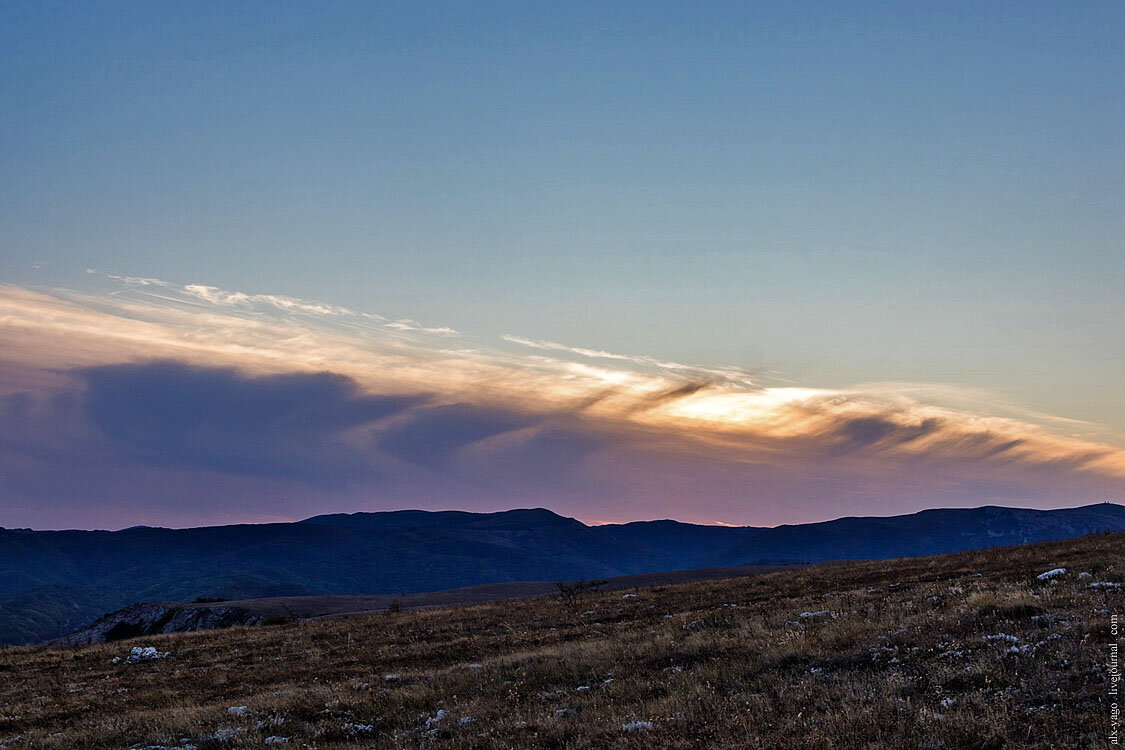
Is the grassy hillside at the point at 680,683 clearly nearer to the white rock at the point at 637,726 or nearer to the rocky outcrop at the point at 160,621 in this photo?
the white rock at the point at 637,726

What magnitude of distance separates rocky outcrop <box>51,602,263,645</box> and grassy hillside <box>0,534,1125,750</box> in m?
39.9

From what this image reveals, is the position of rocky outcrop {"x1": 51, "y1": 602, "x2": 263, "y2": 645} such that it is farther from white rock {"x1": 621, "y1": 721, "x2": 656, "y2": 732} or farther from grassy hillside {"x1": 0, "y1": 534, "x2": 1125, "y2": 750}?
white rock {"x1": 621, "y1": 721, "x2": 656, "y2": 732}

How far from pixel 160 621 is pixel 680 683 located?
7765 centimetres

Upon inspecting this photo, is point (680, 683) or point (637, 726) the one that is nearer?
point (637, 726)

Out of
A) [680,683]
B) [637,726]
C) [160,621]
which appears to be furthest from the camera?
[160,621]

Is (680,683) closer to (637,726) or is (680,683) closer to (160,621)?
(637,726)

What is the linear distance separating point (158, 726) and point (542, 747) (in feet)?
33.1

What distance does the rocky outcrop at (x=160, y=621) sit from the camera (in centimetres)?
6950

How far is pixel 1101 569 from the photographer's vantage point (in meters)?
23.1

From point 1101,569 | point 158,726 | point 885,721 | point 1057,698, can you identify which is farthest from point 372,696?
point 1101,569

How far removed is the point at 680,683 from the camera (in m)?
14.9

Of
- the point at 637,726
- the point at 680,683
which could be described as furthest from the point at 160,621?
the point at 637,726

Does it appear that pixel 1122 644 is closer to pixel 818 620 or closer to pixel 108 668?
pixel 818 620

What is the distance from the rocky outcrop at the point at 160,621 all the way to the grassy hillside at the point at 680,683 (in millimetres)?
39853
